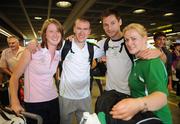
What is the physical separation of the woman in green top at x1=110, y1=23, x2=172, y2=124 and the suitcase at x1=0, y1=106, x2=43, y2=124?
2.24ft

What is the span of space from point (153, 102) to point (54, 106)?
135 cm

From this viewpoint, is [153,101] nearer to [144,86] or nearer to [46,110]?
[144,86]

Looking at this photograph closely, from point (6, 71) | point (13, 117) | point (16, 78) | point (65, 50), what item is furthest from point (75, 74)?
point (6, 71)

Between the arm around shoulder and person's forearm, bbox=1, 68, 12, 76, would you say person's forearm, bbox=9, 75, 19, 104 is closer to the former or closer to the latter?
the arm around shoulder

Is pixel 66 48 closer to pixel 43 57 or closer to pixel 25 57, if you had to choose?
pixel 43 57

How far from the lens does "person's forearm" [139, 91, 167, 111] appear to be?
0.89 meters

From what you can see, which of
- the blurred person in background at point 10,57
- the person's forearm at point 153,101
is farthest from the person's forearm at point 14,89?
the blurred person in background at point 10,57

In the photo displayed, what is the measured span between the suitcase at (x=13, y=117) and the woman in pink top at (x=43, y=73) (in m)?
0.30

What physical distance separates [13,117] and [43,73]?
0.53 meters

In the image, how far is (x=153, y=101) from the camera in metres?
0.92

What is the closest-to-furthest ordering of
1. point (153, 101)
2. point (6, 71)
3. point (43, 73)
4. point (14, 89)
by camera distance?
point (153, 101)
point (14, 89)
point (43, 73)
point (6, 71)

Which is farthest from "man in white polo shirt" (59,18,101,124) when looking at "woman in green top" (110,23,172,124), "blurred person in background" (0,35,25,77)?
"blurred person in background" (0,35,25,77)

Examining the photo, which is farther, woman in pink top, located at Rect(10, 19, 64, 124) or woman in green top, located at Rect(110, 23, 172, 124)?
woman in pink top, located at Rect(10, 19, 64, 124)

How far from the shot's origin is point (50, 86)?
198 cm
